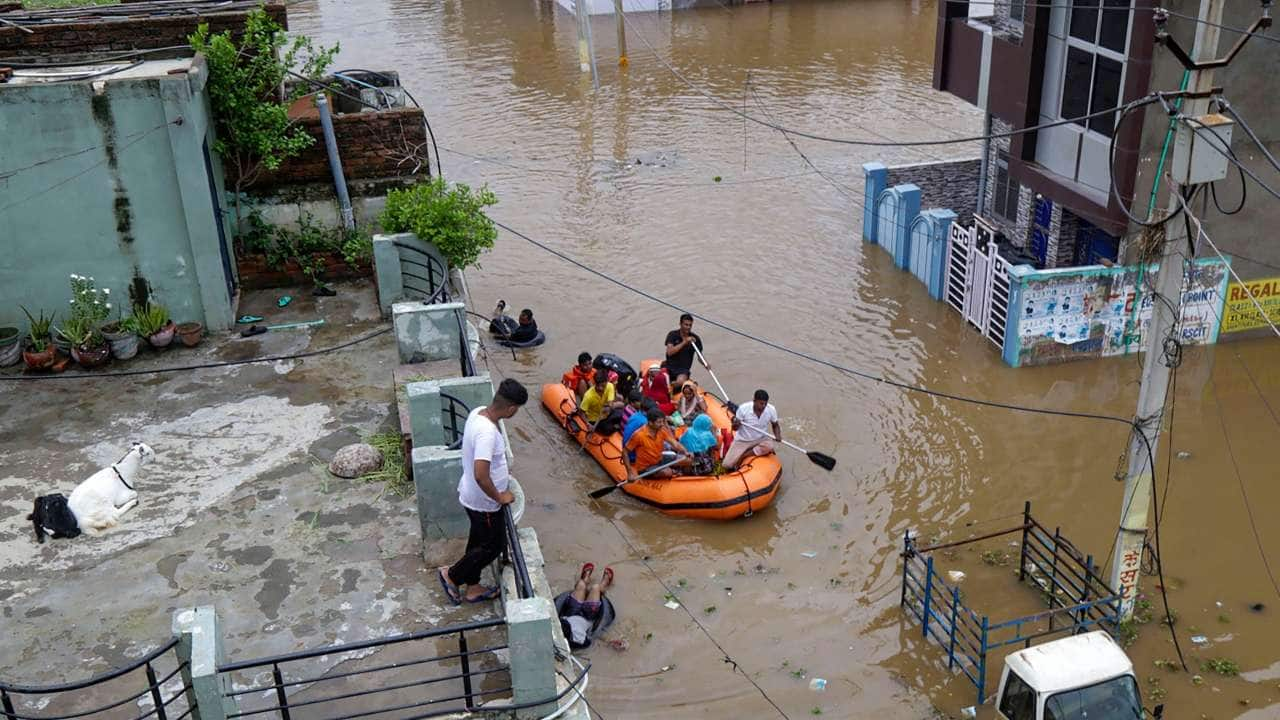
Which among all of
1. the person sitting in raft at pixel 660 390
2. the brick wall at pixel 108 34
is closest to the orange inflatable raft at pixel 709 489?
the person sitting in raft at pixel 660 390

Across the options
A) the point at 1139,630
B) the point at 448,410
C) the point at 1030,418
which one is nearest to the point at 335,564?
the point at 448,410

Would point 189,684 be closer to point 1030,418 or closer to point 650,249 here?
point 1030,418

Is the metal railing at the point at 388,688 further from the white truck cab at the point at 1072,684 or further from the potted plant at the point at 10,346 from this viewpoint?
the potted plant at the point at 10,346

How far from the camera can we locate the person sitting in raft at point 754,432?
13.5m

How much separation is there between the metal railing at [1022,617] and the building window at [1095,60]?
7.15 m

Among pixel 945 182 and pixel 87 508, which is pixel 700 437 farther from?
pixel 945 182

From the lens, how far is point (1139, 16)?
1484cm

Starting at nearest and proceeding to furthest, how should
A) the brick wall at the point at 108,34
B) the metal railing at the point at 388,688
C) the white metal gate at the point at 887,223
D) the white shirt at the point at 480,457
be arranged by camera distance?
the metal railing at the point at 388,688, the white shirt at the point at 480,457, the brick wall at the point at 108,34, the white metal gate at the point at 887,223

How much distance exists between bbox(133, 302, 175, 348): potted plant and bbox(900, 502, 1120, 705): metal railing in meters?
7.86

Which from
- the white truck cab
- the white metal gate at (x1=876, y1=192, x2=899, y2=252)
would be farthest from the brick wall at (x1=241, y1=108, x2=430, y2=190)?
the white metal gate at (x1=876, y1=192, x2=899, y2=252)

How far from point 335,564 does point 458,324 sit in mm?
2580

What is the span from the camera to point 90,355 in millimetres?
11750

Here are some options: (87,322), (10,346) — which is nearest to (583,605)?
(87,322)

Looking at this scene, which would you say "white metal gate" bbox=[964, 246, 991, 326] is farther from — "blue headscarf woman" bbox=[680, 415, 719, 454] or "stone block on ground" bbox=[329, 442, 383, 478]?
"stone block on ground" bbox=[329, 442, 383, 478]
